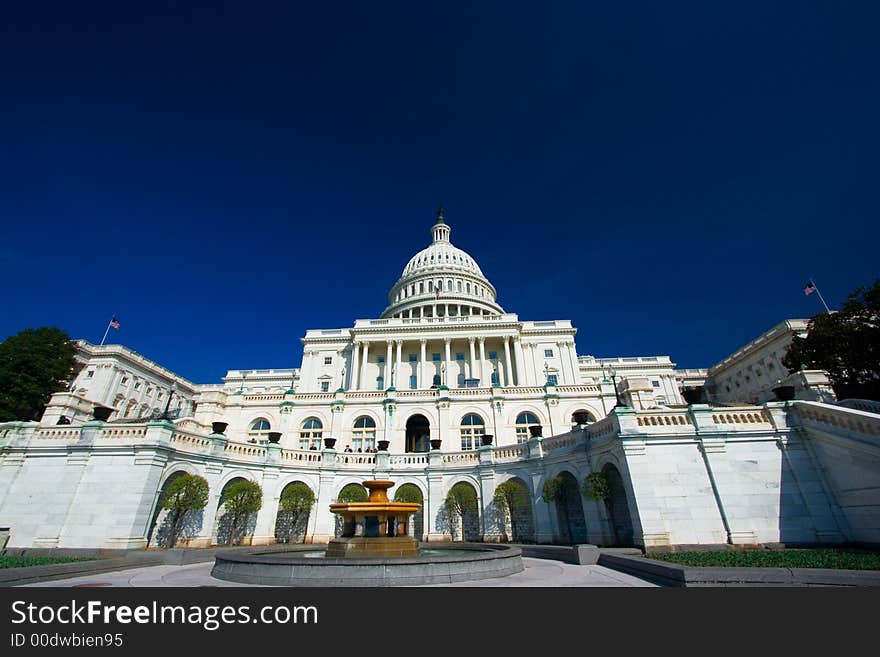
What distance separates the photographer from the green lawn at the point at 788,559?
10.5 m

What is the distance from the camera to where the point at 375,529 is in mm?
14414

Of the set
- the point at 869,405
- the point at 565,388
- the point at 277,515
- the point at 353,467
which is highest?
the point at 565,388

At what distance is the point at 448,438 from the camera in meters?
39.1

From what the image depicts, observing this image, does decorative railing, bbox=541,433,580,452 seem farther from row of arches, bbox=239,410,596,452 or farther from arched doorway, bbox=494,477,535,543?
row of arches, bbox=239,410,596,452

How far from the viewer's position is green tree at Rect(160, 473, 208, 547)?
19156mm

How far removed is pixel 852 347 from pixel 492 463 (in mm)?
31838

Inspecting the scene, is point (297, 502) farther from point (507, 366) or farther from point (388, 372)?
point (507, 366)

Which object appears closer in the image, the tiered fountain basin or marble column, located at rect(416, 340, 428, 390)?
the tiered fountain basin

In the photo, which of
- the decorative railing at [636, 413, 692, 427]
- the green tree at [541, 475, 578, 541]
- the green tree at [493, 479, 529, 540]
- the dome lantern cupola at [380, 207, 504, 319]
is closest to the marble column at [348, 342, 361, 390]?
the dome lantern cupola at [380, 207, 504, 319]

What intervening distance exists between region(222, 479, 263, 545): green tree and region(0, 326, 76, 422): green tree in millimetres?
38759

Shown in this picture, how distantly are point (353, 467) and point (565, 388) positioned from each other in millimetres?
24873
